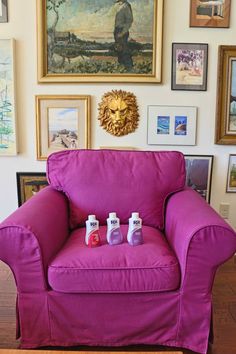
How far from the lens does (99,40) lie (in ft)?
7.63

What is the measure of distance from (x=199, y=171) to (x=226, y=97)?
0.55 m

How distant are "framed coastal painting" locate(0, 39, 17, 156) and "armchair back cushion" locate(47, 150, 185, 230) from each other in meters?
0.64

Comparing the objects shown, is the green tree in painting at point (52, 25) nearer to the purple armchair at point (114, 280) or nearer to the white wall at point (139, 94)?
the white wall at point (139, 94)

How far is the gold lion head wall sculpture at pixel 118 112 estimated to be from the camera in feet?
7.76

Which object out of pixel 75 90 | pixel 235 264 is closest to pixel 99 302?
pixel 235 264


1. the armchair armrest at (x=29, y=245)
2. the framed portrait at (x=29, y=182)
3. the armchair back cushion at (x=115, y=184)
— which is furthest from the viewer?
the framed portrait at (x=29, y=182)

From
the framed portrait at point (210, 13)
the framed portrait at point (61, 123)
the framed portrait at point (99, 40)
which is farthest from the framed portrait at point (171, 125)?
the framed portrait at point (210, 13)

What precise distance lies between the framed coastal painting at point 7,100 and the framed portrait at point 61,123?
0.18 m

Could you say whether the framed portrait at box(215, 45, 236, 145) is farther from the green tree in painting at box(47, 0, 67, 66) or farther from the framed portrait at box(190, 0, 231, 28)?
the green tree in painting at box(47, 0, 67, 66)

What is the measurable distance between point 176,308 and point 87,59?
1705 millimetres

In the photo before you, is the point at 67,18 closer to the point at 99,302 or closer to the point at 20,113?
the point at 20,113

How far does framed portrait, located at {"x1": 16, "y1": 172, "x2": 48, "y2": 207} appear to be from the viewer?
2489mm

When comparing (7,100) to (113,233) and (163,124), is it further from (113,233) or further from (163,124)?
(113,233)

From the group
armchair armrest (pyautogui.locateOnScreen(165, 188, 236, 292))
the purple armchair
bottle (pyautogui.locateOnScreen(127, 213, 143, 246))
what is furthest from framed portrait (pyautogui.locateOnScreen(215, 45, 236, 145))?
bottle (pyautogui.locateOnScreen(127, 213, 143, 246))
